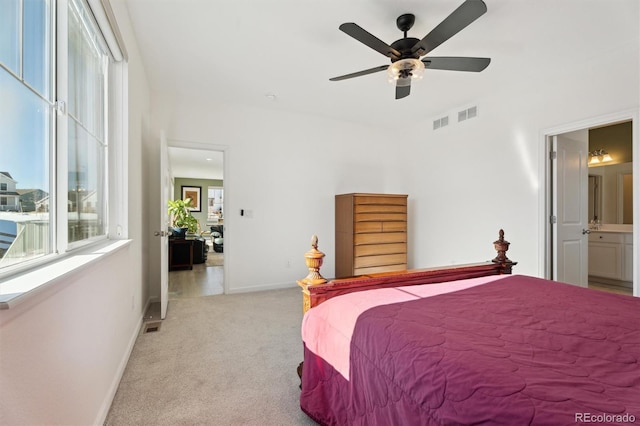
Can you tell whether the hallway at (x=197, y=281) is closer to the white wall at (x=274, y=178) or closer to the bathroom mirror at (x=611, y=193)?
the white wall at (x=274, y=178)

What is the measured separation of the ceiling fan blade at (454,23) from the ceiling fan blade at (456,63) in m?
0.13

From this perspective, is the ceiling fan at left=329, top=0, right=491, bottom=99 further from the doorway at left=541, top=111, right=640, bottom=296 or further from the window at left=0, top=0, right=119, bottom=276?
the doorway at left=541, top=111, right=640, bottom=296

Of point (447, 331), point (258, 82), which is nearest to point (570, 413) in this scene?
point (447, 331)

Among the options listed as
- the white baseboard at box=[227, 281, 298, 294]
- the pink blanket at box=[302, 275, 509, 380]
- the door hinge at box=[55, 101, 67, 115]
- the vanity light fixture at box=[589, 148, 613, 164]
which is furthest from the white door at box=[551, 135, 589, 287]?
the door hinge at box=[55, 101, 67, 115]

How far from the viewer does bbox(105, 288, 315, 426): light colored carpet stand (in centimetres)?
161

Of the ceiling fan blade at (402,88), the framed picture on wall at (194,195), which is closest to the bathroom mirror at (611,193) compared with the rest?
the ceiling fan blade at (402,88)

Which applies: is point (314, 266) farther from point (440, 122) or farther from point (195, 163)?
point (195, 163)

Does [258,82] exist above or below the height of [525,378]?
above

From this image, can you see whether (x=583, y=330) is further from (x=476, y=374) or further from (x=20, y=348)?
(x=20, y=348)

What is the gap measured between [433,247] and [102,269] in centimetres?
412

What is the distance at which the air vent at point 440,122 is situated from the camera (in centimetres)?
429

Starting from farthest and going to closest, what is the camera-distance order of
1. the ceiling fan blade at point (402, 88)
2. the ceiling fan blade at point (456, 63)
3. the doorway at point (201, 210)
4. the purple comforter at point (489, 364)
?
1. the doorway at point (201, 210)
2. the ceiling fan blade at point (402, 88)
3. the ceiling fan blade at point (456, 63)
4. the purple comforter at point (489, 364)

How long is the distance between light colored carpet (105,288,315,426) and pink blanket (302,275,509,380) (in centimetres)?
49

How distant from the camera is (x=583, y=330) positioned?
1062mm
